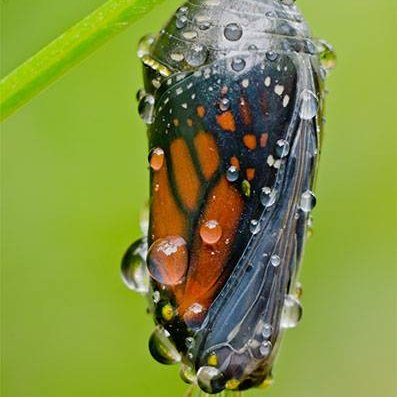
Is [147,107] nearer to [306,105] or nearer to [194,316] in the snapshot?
[306,105]

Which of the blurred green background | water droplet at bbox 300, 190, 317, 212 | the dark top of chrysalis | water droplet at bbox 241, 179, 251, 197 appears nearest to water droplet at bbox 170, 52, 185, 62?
the dark top of chrysalis

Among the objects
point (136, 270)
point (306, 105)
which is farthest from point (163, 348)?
point (306, 105)

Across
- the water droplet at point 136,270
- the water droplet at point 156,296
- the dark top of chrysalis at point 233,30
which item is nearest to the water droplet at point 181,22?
the dark top of chrysalis at point 233,30

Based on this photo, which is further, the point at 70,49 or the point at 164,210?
the point at 164,210

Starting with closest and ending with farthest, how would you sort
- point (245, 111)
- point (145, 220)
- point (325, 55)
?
point (245, 111) → point (325, 55) → point (145, 220)

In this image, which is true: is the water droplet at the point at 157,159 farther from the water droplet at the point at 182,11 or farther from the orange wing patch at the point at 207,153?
the water droplet at the point at 182,11

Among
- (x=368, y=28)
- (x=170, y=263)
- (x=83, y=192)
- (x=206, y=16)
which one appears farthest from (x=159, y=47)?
(x=368, y=28)

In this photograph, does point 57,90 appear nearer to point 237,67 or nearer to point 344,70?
point 344,70
